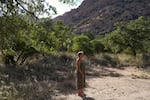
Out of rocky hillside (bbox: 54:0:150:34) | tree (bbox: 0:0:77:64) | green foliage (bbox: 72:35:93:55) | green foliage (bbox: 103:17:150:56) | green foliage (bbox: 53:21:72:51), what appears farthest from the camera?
rocky hillside (bbox: 54:0:150:34)

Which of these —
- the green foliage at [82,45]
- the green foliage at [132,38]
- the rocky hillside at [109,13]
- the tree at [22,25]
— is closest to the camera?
the tree at [22,25]

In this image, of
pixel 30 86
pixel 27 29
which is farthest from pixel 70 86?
pixel 27 29

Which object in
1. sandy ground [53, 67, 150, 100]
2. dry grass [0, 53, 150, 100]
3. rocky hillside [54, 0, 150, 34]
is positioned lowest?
sandy ground [53, 67, 150, 100]

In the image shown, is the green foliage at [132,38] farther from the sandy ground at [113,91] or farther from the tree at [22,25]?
the tree at [22,25]

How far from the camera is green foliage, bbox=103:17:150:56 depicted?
112ft

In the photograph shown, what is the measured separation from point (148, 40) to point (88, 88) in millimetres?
20565

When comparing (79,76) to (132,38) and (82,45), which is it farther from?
(132,38)

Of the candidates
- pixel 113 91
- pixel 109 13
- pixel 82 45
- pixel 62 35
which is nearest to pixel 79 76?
pixel 113 91

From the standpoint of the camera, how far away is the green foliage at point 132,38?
1339 inches

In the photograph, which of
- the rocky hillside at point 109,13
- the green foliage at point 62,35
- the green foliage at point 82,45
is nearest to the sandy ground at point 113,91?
the green foliage at point 82,45

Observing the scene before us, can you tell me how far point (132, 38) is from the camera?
111 ft

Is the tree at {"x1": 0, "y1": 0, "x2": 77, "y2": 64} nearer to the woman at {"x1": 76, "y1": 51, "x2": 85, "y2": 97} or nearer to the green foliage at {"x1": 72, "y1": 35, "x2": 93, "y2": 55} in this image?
the woman at {"x1": 76, "y1": 51, "x2": 85, "y2": 97}

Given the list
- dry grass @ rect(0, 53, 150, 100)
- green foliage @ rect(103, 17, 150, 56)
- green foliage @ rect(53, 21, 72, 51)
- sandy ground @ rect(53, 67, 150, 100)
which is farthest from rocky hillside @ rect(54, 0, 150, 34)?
sandy ground @ rect(53, 67, 150, 100)

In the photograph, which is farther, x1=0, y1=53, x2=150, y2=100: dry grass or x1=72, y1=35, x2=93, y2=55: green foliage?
x1=72, y1=35, x2=93, y2=55: green foliage
